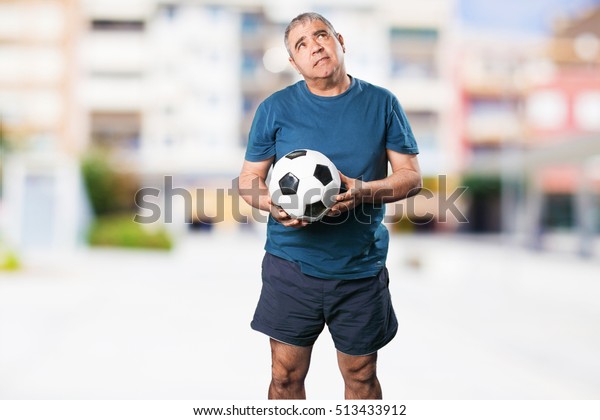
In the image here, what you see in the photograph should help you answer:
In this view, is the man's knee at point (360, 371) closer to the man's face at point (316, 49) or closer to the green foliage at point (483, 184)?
the man's face at point (316, 49)

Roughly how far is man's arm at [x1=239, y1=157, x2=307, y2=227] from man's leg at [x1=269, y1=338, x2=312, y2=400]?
0.42 m

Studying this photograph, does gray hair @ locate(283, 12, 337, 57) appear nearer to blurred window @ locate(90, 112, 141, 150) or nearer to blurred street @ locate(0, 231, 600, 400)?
blurred street @ locate(0, 231, 600, 400)

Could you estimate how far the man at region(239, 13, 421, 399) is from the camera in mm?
1755

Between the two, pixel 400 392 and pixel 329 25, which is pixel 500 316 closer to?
pixel 400 392

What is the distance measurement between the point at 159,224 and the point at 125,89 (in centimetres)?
1340

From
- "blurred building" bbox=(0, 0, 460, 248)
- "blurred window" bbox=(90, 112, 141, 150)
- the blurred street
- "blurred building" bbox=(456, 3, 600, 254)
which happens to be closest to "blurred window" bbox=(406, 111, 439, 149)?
"blurred building" bbox=(0, 0, 460, 248)

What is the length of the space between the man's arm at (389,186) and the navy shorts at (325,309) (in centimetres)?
24

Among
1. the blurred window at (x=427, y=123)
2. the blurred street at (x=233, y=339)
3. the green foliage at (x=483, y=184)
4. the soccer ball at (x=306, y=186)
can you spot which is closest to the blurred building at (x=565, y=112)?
the green foliage at (x=483, y=184)

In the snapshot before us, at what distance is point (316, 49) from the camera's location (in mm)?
1710

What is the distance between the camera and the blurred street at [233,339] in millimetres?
3006

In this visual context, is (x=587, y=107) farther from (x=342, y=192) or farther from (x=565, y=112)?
(x=342, y=192)

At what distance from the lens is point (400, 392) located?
2668 mm

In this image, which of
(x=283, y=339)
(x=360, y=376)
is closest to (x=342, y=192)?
(x=283, y=339)

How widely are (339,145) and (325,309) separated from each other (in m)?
0.45
